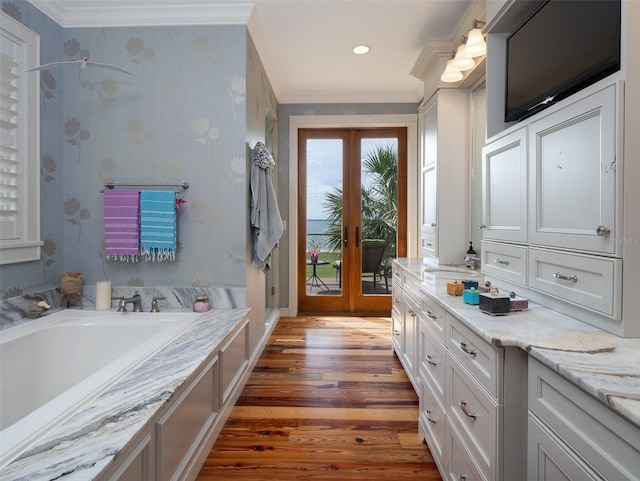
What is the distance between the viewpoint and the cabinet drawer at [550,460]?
77 centimetres

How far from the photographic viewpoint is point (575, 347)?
3.05 feet

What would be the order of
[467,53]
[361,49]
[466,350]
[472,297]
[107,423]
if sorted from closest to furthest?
[107,423]
[466,350]
[472,297]
[467,53]
[361,49]

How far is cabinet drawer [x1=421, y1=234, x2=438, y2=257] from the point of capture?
2.93 metres

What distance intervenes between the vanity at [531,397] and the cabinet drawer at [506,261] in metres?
0.17

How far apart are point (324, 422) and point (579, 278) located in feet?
4.98

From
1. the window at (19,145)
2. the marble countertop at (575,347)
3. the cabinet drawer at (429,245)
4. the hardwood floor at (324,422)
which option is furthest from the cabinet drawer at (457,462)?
the window at (19,145)

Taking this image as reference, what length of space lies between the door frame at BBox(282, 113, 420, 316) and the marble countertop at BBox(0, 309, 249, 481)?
8.59ft

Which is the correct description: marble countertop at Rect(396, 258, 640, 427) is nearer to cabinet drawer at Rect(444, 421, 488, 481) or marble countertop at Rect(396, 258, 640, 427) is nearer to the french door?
cabinet drawer at Rect(444, 421, 488, 481)

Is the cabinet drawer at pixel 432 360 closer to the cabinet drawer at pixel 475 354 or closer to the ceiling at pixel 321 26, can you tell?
the cabinet drawer at pixel 475 354

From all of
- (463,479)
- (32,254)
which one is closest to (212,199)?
(32,254)

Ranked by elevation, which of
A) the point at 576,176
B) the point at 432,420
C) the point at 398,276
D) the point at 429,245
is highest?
the point at 576,176

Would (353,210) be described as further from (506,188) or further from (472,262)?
(506,188)

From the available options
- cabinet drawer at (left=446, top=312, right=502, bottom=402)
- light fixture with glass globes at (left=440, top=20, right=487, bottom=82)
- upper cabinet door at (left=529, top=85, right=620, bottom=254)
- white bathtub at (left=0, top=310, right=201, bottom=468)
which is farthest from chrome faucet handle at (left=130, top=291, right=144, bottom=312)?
light fixture with glass globes at (left=440, top=20, right=487, bottom=82)

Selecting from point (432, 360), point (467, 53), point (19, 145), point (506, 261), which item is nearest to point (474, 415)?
point (432, 360)
